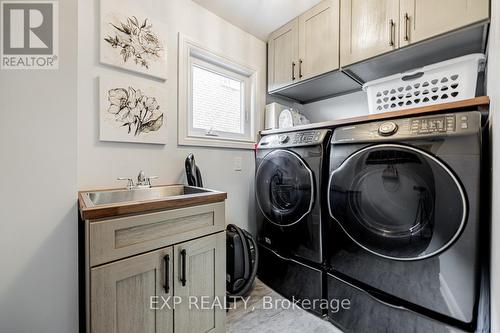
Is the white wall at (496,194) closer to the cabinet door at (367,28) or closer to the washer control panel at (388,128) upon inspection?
the washer control panel at (388,128)

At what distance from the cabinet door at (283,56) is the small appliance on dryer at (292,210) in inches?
23.8

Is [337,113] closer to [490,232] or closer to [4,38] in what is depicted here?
[490,232]

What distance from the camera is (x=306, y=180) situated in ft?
4.83

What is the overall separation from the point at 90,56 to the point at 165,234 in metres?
1.14

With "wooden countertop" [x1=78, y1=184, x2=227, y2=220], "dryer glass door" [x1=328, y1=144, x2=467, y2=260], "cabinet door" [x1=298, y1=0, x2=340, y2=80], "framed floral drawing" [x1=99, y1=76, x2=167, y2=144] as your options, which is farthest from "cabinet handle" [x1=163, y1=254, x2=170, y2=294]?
"cabinet door" [x1=298, y1=0, x2=340, y2=80]

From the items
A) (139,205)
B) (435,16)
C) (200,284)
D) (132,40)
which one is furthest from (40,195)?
(435,16)

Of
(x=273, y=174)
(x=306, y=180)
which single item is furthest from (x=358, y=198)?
(x=273, y=174)

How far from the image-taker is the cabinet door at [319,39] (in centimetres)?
160

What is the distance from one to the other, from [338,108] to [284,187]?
1.03 m

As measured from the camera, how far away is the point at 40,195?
917mm

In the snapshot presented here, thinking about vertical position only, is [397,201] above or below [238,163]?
below

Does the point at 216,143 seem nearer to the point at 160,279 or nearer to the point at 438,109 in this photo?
the point at 160,279

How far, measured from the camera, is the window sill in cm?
168

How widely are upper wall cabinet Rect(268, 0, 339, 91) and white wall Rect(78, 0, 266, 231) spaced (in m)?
0.18
